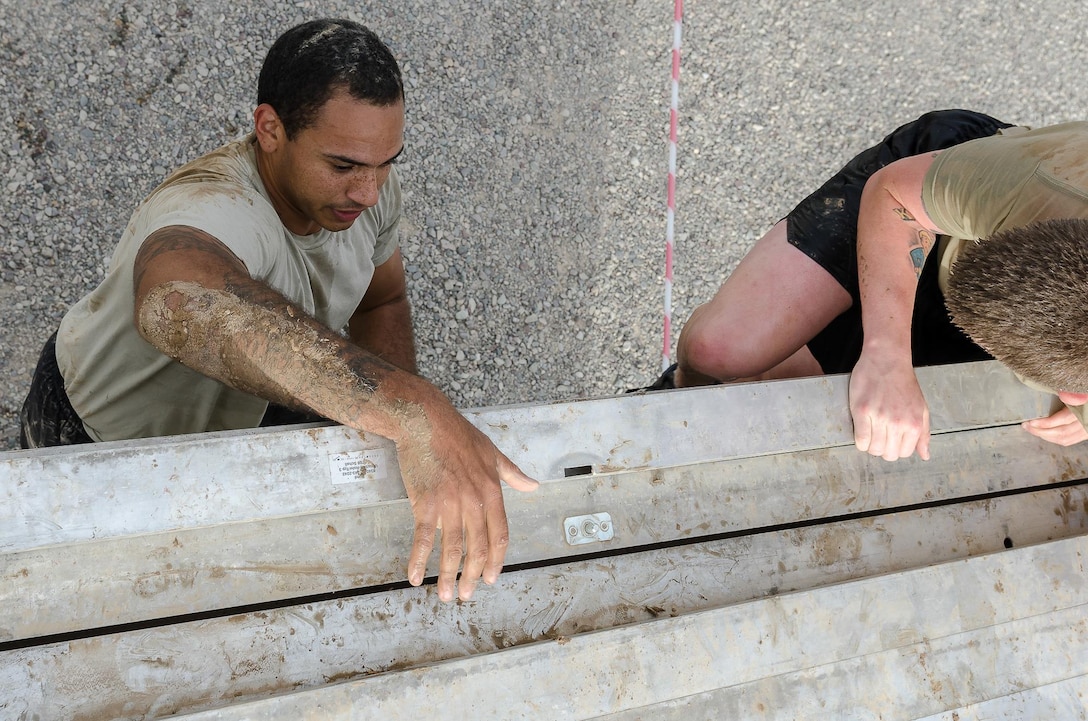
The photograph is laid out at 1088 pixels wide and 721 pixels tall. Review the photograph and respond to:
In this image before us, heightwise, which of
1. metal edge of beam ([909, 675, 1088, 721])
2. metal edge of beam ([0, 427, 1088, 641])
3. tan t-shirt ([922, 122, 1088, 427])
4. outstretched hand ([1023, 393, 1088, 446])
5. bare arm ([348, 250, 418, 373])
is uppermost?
tan t-shirt ([922, 122, 1088, 427])

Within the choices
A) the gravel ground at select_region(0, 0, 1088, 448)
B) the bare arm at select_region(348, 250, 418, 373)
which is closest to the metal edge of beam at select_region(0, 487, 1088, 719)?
the bare arm at select_region(348, 250, 418, 373)

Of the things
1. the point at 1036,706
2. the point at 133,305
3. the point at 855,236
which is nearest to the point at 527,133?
the point at 855,236

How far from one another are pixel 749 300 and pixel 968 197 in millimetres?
573

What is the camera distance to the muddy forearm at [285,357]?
1.20 m

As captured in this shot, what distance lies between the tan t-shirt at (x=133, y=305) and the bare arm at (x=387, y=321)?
38 cm

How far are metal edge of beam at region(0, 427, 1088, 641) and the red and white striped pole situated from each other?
1529 millimetres

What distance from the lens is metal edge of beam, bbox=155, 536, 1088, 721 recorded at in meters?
1.19

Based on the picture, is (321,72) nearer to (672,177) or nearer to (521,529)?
(521,529)

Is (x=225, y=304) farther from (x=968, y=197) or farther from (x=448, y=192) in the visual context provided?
(x=448, y=192)

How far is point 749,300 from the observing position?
6.56 ft

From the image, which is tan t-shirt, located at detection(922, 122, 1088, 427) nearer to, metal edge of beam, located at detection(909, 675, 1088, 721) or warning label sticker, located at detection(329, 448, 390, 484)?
metal edge of beam, located at detection(909, 675, 1088, 721)

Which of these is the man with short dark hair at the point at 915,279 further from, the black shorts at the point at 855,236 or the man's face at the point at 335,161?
the man's face at the point at 335,161

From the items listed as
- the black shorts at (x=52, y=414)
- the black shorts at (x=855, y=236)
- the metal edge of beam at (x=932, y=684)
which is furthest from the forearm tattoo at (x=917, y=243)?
the black shorts at (x=52, y=414)

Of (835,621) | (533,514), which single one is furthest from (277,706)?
(835,621)
